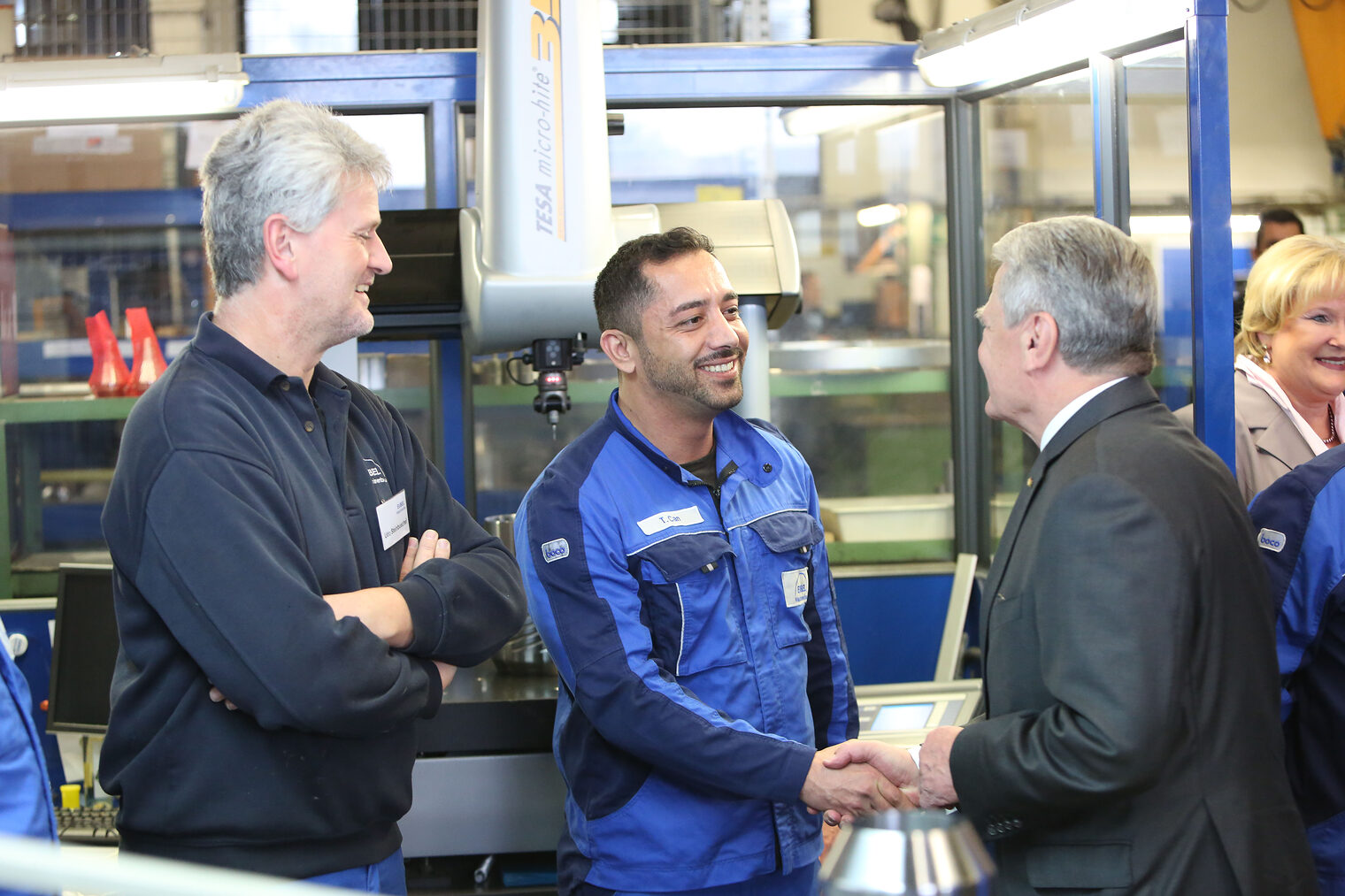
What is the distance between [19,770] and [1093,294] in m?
1.18

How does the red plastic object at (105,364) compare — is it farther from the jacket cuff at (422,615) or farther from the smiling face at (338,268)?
the jacket cuff at (422,615)

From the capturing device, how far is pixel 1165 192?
92.8 inches

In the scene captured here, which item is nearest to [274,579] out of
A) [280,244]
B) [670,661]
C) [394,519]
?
[394,519]

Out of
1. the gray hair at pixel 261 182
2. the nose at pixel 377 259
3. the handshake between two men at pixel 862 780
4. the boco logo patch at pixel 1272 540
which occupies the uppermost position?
the gray hair at pixel 261 182

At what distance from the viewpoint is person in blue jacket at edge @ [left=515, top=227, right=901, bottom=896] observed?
5.21ft

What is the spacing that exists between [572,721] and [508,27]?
4.09 feet

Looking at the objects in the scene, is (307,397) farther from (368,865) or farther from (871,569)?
(871,569)

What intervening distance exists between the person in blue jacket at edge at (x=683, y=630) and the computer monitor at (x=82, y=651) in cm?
137

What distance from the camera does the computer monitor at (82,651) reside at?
8.68ft

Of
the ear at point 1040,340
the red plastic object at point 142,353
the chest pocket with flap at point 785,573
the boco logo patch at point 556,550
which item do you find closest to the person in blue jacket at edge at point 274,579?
the boco logo patch at point 556,550

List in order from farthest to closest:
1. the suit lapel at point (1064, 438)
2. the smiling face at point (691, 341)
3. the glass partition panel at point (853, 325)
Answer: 1. the glass partition panel at point (853, 325)
2. the smiling face at point (691, 341)
3. the suit lapel at point (1064, 438)

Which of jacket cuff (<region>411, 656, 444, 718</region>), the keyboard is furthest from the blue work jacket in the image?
the keyboard

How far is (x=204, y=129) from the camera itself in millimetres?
3240

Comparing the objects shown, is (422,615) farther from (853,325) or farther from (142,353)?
(853,325)
